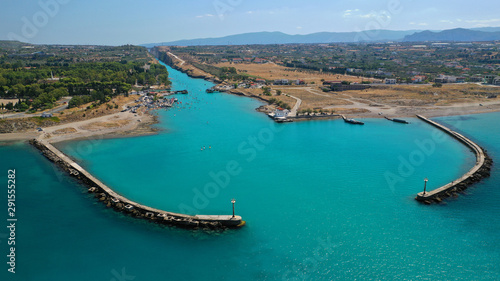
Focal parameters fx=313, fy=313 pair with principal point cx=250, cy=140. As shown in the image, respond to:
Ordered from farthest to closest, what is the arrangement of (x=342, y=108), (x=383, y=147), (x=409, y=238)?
(x=342, y=108)
(x=383, y=147)
(x=409, y=238)

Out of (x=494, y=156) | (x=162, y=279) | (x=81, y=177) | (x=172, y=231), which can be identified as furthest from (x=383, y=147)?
(x=81, y=177)

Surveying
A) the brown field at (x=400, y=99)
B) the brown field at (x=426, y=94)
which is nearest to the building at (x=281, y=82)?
the brown field at (x=400, y=99)

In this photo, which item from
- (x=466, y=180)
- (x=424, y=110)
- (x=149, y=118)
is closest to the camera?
(x=466, y=180)

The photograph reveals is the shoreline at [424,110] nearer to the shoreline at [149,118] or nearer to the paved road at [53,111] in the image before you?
the shoreline at [149,118]

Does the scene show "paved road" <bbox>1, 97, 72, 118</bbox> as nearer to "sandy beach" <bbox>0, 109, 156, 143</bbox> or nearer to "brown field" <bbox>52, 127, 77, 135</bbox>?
"sandy beach" <bbox>0, 109, 156, 143</bbox>

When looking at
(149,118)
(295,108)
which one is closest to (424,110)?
(295,108)

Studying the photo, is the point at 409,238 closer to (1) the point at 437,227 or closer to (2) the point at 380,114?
(1) the point at 437,227

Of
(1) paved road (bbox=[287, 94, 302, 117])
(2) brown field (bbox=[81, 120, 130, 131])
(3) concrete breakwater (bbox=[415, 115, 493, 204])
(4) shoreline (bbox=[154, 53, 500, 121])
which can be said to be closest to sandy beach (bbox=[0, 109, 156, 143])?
(2) brown field (bbox=[81, 120, 130, 131])

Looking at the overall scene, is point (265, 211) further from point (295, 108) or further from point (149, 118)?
point (295, 108)
